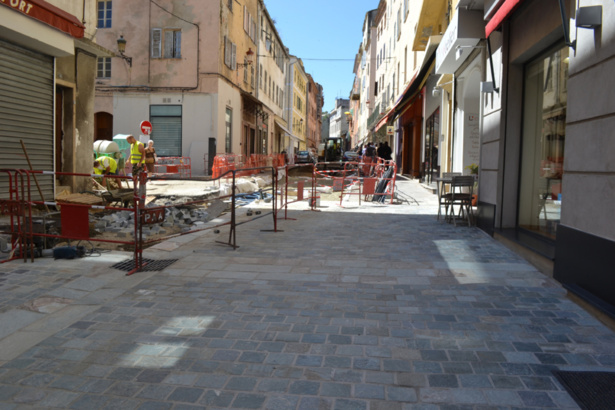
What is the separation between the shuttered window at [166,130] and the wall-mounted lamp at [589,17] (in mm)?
22623

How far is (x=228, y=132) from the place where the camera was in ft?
91.6

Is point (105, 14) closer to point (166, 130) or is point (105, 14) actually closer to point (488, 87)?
point (166, 130)

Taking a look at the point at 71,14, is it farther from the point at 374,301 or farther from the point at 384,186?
the point at 374,301

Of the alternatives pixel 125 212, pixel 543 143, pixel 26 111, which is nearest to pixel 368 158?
→ pixel 125 212

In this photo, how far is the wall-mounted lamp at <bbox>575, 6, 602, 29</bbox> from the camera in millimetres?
4469

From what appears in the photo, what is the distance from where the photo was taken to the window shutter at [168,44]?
82.8 ft

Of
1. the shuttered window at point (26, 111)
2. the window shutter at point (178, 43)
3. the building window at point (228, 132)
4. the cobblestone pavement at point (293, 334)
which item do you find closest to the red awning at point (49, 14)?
the shuttered window at point (26, 111)

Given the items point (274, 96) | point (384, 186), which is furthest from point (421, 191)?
point (274, 96)

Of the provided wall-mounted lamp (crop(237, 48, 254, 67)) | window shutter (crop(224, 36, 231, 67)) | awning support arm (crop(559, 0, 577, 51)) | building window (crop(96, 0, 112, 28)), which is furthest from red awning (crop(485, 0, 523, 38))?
wall-mounted lamp (crop(237, 48, 254, 67))

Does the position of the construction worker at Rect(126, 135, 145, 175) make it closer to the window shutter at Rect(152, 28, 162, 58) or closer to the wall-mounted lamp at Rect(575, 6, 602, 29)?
the window shutter at Rect(152, 28, 162, 58)

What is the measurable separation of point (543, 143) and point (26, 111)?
9.97 metres

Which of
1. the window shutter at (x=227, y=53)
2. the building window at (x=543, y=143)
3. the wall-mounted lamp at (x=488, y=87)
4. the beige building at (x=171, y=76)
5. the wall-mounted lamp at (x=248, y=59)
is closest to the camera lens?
the building window at (x=543, y=143)

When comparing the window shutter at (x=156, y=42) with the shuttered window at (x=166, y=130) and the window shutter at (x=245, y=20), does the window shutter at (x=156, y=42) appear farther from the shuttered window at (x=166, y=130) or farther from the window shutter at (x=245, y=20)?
the window shutter at (x=245, y=20)

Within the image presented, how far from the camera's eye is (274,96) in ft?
148
